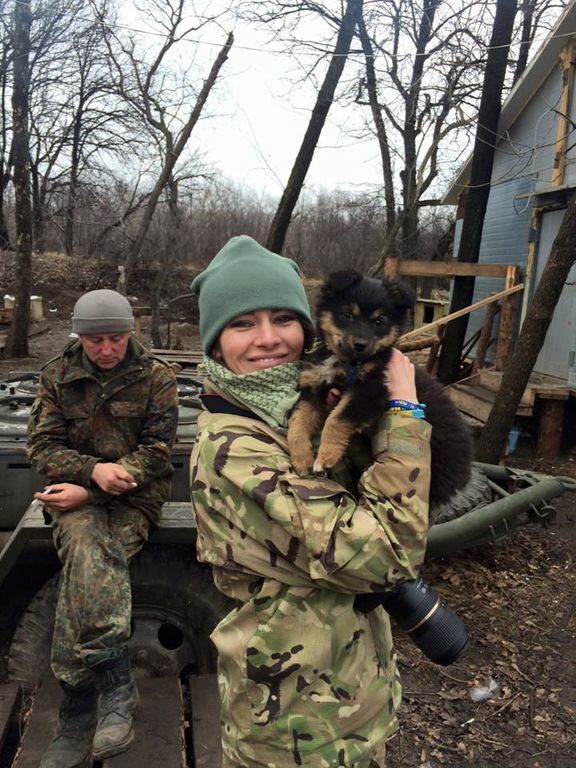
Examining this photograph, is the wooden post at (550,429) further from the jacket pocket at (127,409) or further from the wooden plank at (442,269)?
the jacket pocket at (127,409)

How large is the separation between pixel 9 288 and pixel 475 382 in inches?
815

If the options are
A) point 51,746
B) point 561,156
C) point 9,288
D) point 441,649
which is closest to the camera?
point 441,649

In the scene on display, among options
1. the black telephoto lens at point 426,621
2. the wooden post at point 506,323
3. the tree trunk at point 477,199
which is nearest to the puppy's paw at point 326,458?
the black telephoto lens at point 426,621

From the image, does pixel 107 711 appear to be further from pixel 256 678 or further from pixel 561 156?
pixel 561 156

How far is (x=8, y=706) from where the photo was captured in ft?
10.1

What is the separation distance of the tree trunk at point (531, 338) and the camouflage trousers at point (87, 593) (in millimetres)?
5330

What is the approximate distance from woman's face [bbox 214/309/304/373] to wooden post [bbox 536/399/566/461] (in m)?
8.41

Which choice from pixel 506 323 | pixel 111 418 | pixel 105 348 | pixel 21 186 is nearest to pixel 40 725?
pixel 111 418

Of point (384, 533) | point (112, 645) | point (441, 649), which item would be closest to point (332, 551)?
point (384, 533)

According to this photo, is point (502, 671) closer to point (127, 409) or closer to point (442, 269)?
point (127, 409)

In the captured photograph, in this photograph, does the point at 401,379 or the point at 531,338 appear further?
the point at 531,338

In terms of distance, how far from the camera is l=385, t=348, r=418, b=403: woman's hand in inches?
71.6

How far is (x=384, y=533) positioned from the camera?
1.57 meters

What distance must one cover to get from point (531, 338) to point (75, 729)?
583 cm
